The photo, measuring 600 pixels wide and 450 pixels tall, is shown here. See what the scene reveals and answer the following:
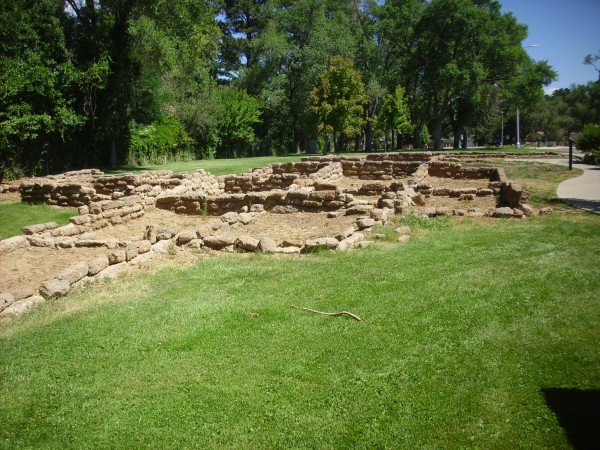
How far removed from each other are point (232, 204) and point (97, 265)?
21.9 ft

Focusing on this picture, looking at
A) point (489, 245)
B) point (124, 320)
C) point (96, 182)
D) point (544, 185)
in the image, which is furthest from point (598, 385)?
point (96, 182)

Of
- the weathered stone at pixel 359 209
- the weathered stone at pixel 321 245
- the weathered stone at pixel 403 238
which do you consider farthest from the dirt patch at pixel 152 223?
the weathered stone at pixel 403 238

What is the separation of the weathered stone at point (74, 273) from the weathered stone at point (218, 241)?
2.54 meters

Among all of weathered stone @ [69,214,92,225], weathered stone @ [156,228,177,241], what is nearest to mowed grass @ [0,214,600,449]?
weathered stone @ [156,228,177,241]

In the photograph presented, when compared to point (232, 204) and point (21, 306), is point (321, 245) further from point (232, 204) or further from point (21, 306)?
point (232, 204)

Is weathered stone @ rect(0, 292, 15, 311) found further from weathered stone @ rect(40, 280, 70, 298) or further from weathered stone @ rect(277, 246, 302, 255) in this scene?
weathered stone @ rect(277, 246, 302, 255)

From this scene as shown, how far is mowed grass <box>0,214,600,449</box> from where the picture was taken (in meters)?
3.54

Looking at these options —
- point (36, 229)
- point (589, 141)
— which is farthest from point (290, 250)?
point (589, 141)

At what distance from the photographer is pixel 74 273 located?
7.20m

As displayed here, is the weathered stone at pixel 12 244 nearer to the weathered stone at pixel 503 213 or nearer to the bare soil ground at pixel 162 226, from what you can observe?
the bare soil ground at pixel 162 226

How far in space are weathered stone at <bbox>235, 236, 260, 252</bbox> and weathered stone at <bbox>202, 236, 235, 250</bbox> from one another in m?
0.16

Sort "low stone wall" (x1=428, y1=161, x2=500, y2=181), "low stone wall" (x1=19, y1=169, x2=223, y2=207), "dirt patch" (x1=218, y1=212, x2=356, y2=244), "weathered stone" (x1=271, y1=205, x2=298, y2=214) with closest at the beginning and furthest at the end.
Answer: "dirt patch" (x1=218, y1=212, x2=356, y2=244) < "weathered stone" (x1=271, y1=205, x2=298, y2=214) < "low stone wall" (x1=19, y1=169, x2=223, y2=207) < "low stone wall" (x1=428, y1=161, x2=500, y2=181)

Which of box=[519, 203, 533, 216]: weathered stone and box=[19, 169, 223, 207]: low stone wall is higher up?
box=[19, 169, 223, 207]: low stone wall

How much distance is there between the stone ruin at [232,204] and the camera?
8656mm
